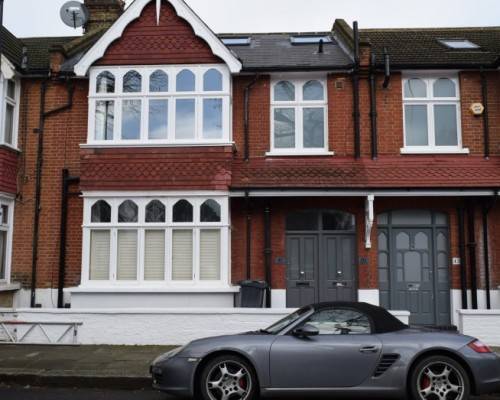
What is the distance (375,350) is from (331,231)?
649 centimetres

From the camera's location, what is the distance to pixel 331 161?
1290cm

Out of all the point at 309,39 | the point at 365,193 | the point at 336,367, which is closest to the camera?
the point at 336,367

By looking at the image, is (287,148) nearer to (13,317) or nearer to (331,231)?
(331,231)

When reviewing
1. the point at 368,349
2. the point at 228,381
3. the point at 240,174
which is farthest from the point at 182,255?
the point at 368,349

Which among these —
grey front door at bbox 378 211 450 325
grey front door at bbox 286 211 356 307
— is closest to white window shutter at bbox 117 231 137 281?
grey front door at bbox 286 211 356 307

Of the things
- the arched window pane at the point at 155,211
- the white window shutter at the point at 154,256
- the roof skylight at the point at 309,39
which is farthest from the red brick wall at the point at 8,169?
the roof skylight at the point at 309,39

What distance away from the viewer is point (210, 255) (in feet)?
40.4

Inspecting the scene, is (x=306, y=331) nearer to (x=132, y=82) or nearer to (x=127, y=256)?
(x=127, y=256)

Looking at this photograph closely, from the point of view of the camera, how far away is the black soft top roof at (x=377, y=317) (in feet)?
22.4

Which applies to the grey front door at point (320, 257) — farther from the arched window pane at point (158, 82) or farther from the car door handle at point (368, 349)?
the car door handle at point (368, 349)

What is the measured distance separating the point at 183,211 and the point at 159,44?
12.6 feet

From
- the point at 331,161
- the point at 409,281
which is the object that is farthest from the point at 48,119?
the point at 409,281

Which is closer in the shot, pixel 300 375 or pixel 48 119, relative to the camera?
pixel 300 375

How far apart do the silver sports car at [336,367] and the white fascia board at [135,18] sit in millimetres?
7451
